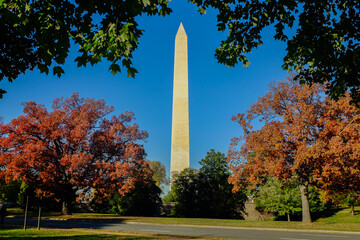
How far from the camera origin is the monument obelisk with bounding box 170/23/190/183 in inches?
1346

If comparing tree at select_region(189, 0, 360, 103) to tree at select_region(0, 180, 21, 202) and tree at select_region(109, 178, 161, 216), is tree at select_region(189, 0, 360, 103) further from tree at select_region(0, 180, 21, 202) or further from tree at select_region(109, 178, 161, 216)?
tree at select_region(0, 180, 21, 202)

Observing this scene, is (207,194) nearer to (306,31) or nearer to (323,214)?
(323,214)

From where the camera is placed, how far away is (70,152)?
2541cm

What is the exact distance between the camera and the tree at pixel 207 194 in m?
32.2

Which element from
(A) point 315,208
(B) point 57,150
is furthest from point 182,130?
(A) point 315,208

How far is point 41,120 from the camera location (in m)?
25.0

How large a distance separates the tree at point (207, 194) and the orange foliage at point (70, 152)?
8.26m

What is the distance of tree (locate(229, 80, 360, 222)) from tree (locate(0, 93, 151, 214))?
31.8ft

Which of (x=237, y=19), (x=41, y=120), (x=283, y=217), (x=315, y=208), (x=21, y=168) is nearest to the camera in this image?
(x=237, y=19)

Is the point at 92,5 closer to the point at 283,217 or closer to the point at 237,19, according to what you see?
the point at 237,19

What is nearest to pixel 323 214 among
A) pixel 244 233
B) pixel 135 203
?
pixel 135 203

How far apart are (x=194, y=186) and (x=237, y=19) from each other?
89.9 feet

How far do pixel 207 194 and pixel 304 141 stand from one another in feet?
57.5

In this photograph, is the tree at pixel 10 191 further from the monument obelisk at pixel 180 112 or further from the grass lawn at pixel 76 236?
the grass lawn at pixel 76 236
